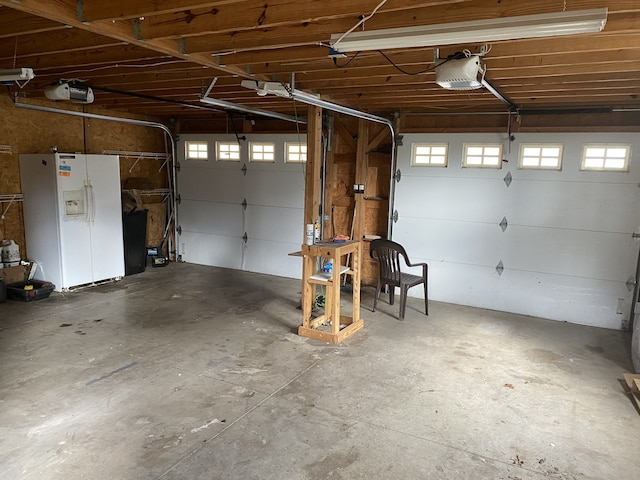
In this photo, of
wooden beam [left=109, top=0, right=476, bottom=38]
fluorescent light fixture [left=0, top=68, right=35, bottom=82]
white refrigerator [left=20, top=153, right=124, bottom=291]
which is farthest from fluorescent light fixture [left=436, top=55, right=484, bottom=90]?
white refrigerator [left=20, top=153, right=124, bottom=291]

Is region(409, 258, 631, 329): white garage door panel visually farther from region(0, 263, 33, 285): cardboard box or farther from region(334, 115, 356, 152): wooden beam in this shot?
region(0, 263, 33, 285): cardboard box

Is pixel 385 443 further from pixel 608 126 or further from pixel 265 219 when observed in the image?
pixel 265 219

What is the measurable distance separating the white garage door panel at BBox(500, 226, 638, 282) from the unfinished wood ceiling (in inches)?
56.2

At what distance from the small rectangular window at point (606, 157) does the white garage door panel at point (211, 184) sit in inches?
187

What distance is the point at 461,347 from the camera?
428 cm

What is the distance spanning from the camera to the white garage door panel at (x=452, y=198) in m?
5.44

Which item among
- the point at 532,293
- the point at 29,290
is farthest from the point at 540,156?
the point at 29,290

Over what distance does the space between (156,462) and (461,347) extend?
2.88 m

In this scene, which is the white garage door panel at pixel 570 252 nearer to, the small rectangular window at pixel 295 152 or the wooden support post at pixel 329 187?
the wooden support post at pixel 329 187

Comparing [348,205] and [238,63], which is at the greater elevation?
[238,63]

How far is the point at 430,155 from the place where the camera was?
19.0ft

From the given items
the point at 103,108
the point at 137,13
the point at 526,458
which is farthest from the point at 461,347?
the point at 103,108

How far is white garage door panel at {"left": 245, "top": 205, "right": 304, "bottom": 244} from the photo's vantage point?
6.79 meters

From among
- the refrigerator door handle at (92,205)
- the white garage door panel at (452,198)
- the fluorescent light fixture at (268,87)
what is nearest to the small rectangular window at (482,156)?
the white garage door panel at (452,198)
